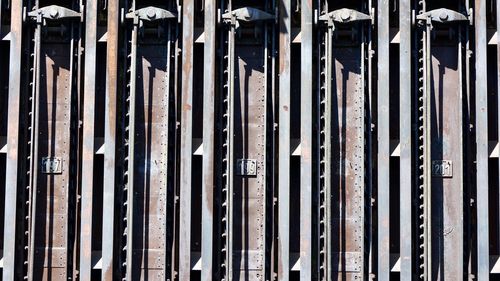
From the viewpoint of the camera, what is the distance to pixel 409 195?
17.4 meters

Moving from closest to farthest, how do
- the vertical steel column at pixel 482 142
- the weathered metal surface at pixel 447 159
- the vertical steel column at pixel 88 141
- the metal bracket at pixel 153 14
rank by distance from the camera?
1. the vertical steel column at pixel 482 142
2. the vertical steel column at pixel 88 141
3. the weathered metal surface at pixel 447 159
4. the metal bracket at pixel 153 14

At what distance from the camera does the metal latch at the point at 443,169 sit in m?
17.7

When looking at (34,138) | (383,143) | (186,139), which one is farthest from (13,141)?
(383,143)

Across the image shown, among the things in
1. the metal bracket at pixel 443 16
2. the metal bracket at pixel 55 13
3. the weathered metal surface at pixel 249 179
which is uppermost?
the metal bracket at pixel 55 13

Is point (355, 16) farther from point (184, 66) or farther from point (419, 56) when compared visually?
point (184, 66)

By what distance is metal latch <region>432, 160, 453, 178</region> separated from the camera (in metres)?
17.7

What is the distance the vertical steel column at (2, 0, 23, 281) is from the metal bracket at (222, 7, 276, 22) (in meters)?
4.30

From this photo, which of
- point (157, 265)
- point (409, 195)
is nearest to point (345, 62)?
point (409, 195)

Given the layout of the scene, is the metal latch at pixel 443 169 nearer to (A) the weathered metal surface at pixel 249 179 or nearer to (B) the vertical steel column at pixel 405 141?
(B) the vertical steel column at pixel 405 141

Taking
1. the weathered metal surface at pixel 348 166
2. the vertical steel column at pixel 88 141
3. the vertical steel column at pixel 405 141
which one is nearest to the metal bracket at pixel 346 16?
the weathered metal surface at pixel 348 166

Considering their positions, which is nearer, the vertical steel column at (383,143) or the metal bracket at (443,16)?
the vertical steel column at (383,143)

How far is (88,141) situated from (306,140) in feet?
14.1

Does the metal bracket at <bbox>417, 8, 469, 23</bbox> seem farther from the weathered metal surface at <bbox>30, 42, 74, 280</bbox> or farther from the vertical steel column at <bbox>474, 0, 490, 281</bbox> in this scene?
the weathered metal surface at <bbox>30, 42, 74, 280</bbox>

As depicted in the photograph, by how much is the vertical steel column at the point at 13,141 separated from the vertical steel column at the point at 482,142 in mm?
9047
